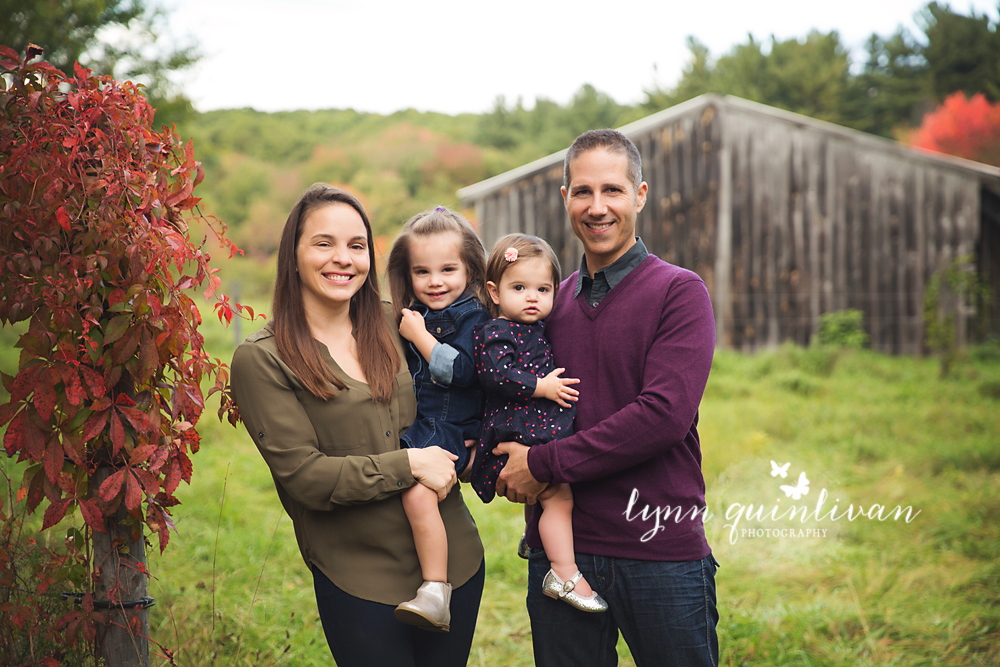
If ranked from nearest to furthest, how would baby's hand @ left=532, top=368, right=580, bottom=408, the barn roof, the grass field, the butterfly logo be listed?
baby's hand @ left=532, top=368, right=580, bottom=408 → the grass field → the butterfly logo → the barn roof

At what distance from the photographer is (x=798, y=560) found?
5.01 metres

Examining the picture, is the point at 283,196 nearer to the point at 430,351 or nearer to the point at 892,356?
the point at 892,356

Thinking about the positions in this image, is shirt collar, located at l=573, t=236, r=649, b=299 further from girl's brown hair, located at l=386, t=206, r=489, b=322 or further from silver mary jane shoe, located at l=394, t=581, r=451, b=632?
silver mary jane shoe, located at l=394, t=581, r=451, b=632

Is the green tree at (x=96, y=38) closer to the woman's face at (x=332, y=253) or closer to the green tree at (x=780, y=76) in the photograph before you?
the woman's face at (x=332, y=253)

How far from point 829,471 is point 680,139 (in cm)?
643

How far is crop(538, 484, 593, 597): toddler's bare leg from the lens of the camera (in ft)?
7.48

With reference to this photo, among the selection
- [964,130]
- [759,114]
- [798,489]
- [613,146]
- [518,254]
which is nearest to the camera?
[613,146]

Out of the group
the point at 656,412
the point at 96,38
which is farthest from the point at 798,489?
the point at 96,38

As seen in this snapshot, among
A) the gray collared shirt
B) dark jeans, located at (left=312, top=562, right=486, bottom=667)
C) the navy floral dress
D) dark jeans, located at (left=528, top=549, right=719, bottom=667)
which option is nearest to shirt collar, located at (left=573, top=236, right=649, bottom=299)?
the gray collared shirt

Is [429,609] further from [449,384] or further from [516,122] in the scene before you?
[516,122]

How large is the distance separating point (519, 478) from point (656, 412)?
488 millimetres

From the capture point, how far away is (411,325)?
2424 millimetres

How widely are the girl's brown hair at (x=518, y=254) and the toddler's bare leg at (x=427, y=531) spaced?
0.77 metres

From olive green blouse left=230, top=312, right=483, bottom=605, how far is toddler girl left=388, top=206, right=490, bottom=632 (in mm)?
64
